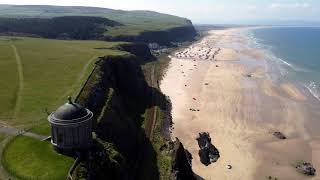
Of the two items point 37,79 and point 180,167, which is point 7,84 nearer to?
point 37,79

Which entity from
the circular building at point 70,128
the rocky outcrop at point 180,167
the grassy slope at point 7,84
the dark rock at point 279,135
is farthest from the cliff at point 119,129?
the dark rock at point 279,135

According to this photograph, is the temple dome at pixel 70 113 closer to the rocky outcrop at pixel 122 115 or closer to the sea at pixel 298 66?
the rocky outcrop at pixel 122 115

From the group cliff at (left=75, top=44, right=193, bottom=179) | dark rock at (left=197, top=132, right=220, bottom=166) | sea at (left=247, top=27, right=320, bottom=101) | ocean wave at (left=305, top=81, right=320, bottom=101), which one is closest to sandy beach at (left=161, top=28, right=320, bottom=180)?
dark rock at (left=197, top=132, right=220, bottom=166)

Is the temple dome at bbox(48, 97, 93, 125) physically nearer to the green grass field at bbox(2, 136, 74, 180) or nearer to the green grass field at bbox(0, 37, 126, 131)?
the green grass field at bbox(2, 136, 74, 180)

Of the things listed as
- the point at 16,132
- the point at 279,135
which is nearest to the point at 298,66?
the point at 279,135

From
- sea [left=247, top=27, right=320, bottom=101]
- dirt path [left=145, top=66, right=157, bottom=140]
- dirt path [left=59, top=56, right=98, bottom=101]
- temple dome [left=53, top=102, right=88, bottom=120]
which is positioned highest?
temple dome [left=53, top=102, right=88, bottom=120]

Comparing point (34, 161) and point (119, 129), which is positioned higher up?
point (34, 161)
